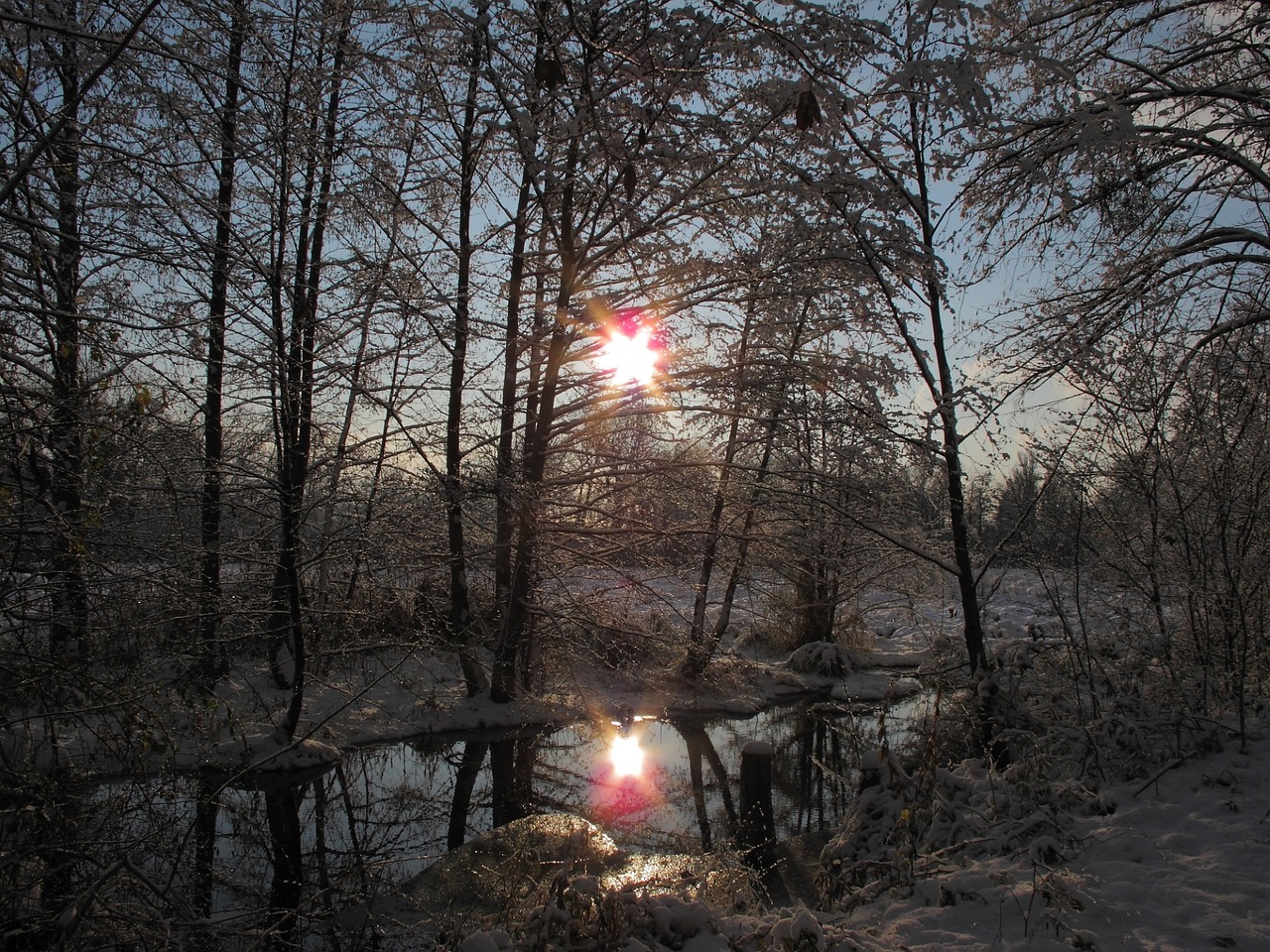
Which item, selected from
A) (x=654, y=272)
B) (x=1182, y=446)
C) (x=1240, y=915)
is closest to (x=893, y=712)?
(x=1182, y=446)

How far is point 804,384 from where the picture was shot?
8422mm

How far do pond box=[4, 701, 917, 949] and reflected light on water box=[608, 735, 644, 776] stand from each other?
4cm

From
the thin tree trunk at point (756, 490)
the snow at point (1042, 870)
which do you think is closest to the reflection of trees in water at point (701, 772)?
the thin tree trunk at point (756, 490)

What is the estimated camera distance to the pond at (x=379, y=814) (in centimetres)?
406

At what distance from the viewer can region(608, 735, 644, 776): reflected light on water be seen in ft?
30.3

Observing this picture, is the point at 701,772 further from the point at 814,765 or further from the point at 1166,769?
the point at 1166,769

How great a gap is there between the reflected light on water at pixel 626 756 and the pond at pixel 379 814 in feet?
0.13

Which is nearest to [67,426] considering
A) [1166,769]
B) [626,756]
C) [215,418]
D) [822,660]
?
[215,418]

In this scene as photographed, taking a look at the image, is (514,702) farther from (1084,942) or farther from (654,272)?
(1084,942)

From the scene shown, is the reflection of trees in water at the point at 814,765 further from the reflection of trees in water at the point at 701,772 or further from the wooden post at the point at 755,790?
the reflection of trees in water at the point at 701,772

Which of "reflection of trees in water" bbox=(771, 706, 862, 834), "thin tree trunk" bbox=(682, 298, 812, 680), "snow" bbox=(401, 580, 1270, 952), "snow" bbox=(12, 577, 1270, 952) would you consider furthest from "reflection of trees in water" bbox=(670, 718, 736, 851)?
"snow" bbox=(401, 580, 1270, 952)

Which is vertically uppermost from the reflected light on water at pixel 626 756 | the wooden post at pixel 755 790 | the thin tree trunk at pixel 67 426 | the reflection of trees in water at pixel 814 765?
the thin tree trunk at pixel 67 426

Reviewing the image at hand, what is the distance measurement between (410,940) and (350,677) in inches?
281

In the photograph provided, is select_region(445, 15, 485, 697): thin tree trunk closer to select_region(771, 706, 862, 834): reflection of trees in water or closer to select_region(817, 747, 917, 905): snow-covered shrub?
select_region(771, 706, 862, 834): reflection of trees in water
